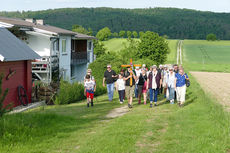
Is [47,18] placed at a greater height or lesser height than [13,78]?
greater

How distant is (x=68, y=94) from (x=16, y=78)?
10.1ft

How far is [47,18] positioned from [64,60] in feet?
488

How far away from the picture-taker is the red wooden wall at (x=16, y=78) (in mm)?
15898

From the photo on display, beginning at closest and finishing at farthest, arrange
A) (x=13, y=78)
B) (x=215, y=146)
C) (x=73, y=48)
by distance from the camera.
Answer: (x=215, y=146) → (x=13, y=78) → (x=73, y=48)

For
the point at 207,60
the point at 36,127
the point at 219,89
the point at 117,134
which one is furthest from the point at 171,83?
the point at 207,60

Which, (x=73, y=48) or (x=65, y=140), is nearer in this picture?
(x=65, y=140)

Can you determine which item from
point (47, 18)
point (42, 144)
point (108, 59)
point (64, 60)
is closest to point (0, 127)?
point (42, 144)

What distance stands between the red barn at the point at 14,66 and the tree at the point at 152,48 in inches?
1082

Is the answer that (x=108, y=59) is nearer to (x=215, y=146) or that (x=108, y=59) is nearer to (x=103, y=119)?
(x=103, y=119)

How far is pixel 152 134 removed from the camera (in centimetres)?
884

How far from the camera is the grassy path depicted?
740 cm

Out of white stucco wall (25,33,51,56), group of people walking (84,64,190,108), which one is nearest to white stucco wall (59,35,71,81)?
white stucco wall (25,33,51,56)

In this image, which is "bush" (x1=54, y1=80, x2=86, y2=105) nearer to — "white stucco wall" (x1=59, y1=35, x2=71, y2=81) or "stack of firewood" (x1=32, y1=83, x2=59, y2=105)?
"stack of firewood" (x1=32, y1=83, x2=59, y2=105)

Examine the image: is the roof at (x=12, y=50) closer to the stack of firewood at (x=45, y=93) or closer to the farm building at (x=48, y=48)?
the stack of firewood at (x=45, y=93)
